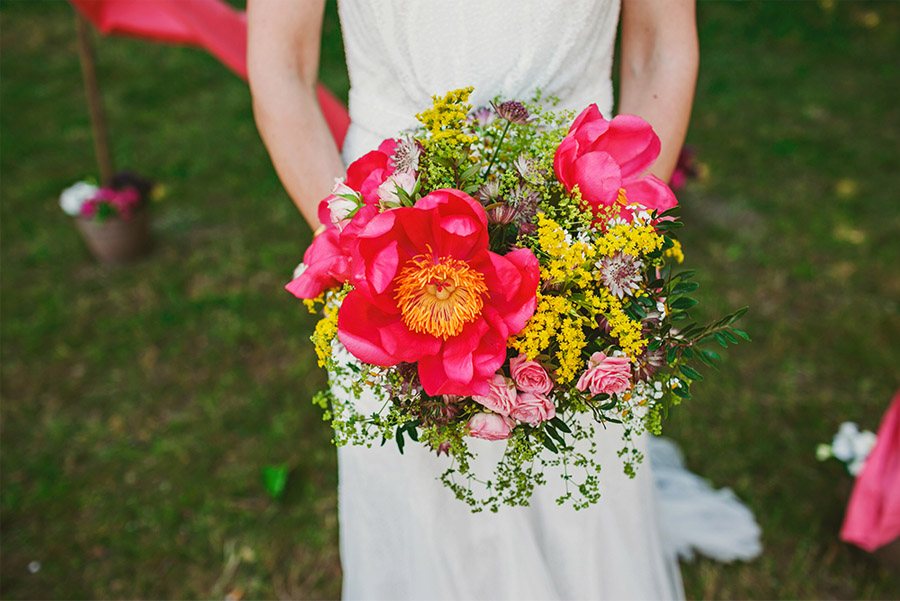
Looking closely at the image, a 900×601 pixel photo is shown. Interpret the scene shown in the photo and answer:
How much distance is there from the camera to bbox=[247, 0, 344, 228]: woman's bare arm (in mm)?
1602

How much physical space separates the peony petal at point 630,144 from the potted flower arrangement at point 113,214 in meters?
3.49

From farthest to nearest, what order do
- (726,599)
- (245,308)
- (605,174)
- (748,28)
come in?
1. (748,28)
2. (245,308)
3. (726,599)
4. (605,174)

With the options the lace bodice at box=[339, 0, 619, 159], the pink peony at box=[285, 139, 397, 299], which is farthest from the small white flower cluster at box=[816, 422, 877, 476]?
the pink peony at box=[285, 139, 397, 299]

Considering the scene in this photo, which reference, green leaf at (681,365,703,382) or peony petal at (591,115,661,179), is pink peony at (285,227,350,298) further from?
green leaf at (681,365,703,382)

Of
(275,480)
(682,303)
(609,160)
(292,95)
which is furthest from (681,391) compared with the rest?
(275,480)

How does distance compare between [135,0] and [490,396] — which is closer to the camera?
[490,396]

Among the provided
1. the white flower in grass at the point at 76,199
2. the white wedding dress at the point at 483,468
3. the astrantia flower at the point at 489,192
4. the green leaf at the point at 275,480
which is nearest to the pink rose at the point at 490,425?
the astrantia flower at the point at 489,192

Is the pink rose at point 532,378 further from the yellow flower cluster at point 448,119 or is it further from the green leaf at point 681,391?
the yellow flower cluster at point 448,119

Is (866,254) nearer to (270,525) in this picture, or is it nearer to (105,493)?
(270,525)

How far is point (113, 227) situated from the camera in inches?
164

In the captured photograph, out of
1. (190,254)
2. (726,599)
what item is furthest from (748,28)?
(726,599)

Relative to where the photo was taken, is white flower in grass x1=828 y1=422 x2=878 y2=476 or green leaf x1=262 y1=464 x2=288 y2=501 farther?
green leaf x1=262 y1=464 x2=288 y2=501

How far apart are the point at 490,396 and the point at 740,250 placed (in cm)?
343

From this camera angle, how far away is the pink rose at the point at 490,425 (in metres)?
1.17
